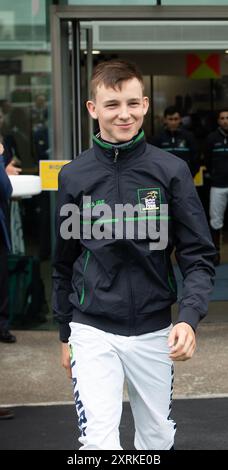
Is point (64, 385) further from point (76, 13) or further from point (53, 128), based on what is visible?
point (76, 13)

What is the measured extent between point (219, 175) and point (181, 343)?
8265mm

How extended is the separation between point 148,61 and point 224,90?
1.49m

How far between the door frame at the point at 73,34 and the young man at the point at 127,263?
4.12 metres

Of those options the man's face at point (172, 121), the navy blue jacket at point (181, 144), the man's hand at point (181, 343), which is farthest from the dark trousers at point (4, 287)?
the man's face at point (172, 121)

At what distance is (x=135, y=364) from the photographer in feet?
11.0

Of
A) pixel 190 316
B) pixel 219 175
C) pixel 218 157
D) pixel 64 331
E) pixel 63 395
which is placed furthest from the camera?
pixel 218 157

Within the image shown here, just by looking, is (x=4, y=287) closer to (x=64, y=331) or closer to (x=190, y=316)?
(x=64, y=331)

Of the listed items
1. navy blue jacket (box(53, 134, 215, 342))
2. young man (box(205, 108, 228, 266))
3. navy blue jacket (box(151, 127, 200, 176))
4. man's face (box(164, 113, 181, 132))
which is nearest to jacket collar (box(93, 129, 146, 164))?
navy blue jacket (box(53, 134, 215, 342))

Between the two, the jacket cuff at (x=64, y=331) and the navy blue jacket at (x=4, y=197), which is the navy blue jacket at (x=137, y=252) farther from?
the navy blue jacket at (x=4, y=197)

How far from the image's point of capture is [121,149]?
3328 mm

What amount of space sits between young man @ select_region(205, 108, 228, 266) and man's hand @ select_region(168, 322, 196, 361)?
805 centimetres

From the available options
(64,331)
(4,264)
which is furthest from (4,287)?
(64,331)

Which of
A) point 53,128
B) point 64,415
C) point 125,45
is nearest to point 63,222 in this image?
point 64,415

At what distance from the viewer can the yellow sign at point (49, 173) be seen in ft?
24.5
